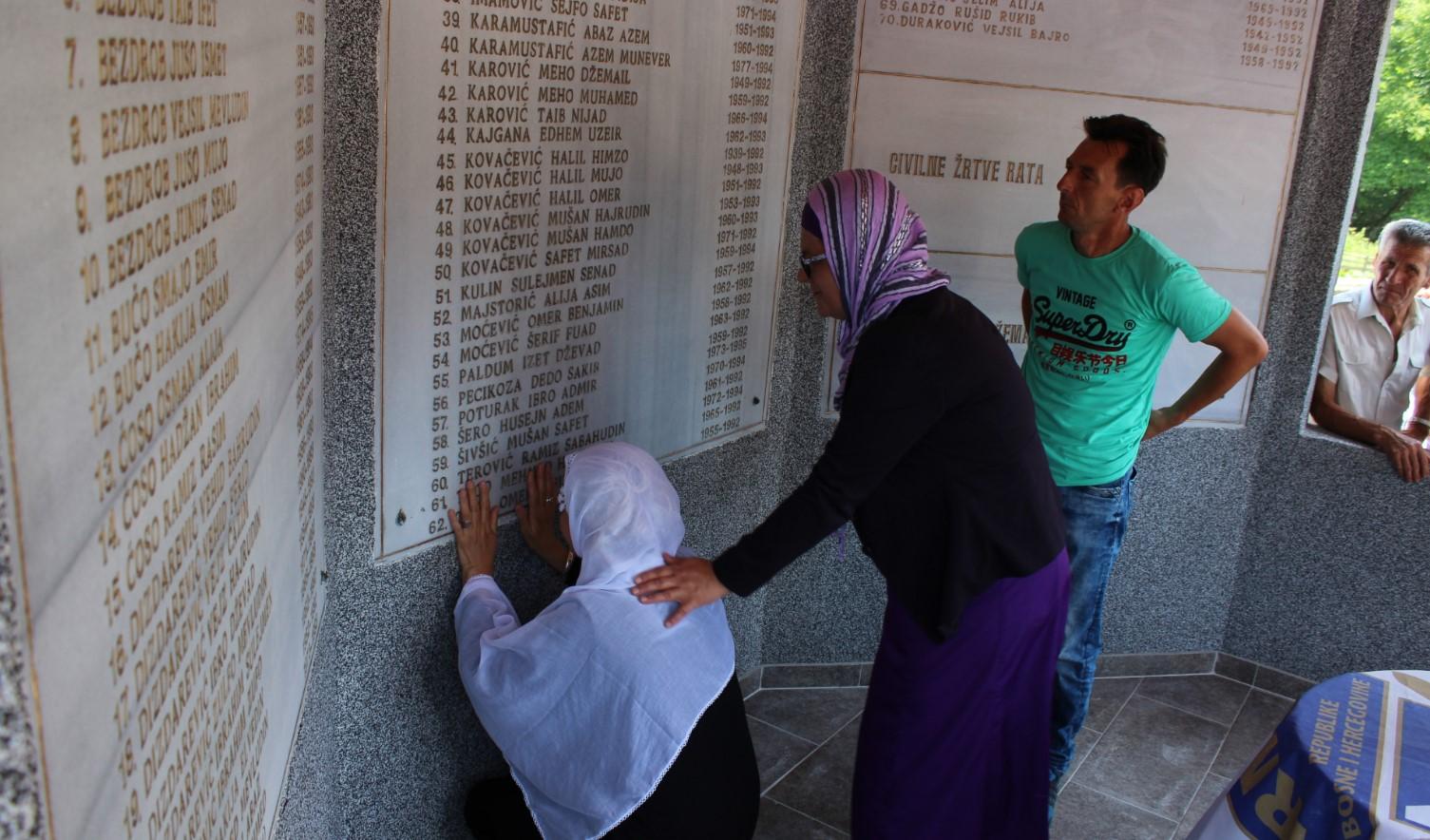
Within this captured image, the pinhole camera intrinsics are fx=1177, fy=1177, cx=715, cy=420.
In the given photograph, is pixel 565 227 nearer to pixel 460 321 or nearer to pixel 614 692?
pixel 460 321

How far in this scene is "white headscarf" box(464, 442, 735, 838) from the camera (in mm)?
1794

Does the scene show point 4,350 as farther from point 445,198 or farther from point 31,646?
point 445,198

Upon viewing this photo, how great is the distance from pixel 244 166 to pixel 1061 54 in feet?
8.75

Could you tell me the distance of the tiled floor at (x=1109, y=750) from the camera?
289 cm

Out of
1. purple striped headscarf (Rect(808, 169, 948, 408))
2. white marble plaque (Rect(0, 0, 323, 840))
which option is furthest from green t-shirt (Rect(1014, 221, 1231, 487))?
white marble plaque (Rect(0, 0, 323, 840))

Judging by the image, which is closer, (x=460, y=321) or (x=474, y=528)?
(x=460, y=321)

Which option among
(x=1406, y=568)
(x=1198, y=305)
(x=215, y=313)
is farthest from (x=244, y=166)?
(x=1406, y=568)

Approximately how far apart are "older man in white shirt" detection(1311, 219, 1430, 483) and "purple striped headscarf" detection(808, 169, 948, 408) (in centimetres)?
201

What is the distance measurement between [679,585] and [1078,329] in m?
1.21

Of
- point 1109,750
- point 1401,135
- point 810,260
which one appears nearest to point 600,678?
point 810,260

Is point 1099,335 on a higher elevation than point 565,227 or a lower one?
lower

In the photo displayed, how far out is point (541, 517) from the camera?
220cm

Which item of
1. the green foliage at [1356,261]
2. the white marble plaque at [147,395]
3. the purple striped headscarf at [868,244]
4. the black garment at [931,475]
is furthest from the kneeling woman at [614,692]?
the green foliage at [1356,261]

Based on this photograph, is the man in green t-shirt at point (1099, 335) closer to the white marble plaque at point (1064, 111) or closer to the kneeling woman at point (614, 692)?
the white marble plaque at point (1064, 111)
